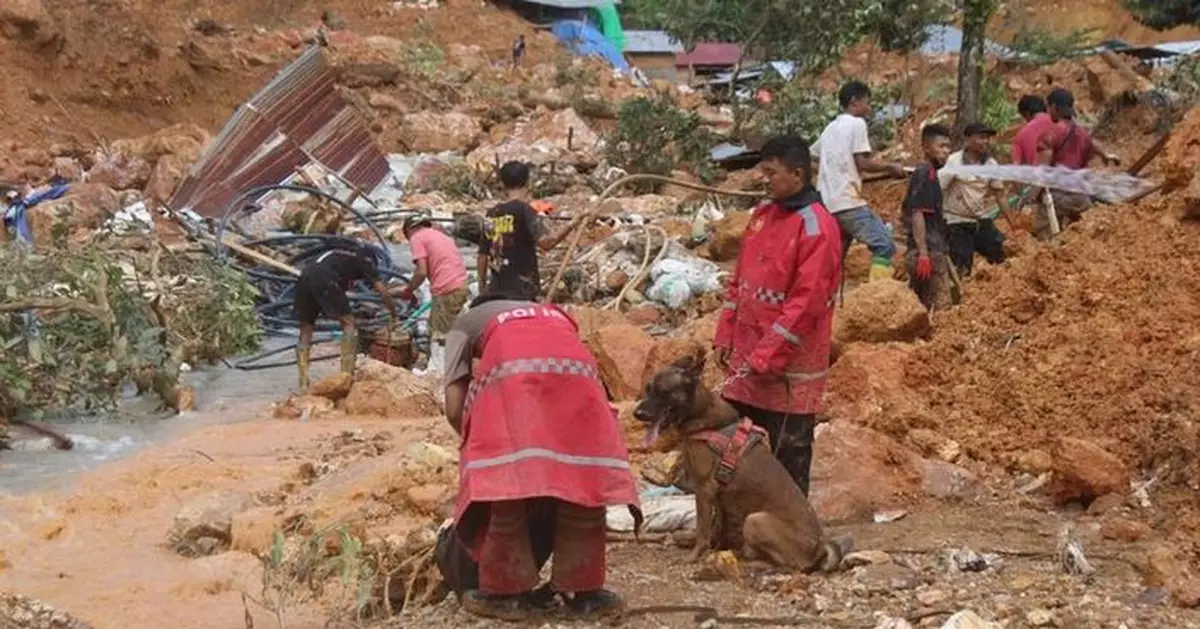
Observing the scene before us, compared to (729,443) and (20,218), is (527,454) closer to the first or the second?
(729,443)

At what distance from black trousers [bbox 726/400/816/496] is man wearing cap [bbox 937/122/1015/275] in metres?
3.85

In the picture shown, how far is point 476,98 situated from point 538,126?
13.9ft

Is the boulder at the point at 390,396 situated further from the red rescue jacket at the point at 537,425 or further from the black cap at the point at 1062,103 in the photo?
the red rescue jacket at the point at 537,425

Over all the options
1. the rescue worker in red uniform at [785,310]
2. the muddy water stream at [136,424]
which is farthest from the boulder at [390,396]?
the rescue worker in red uniform at [785,310]

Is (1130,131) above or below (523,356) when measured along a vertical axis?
below

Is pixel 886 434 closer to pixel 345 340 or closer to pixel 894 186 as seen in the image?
pixel 345 340

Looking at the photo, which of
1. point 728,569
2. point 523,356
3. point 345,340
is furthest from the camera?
point 345,340

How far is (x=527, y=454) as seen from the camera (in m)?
4.72

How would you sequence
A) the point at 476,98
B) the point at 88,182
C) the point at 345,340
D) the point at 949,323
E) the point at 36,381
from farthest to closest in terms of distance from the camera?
the point at 476,98, the point at 88,182, the point at 345,340, the point at 36,381, the point at 949,323

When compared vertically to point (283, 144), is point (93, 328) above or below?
below

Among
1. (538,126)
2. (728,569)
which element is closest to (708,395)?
(728,569)

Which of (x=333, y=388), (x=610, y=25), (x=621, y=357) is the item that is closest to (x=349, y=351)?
(x=333, y=388)

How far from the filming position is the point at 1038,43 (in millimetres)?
25203

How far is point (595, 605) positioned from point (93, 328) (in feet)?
19.3
